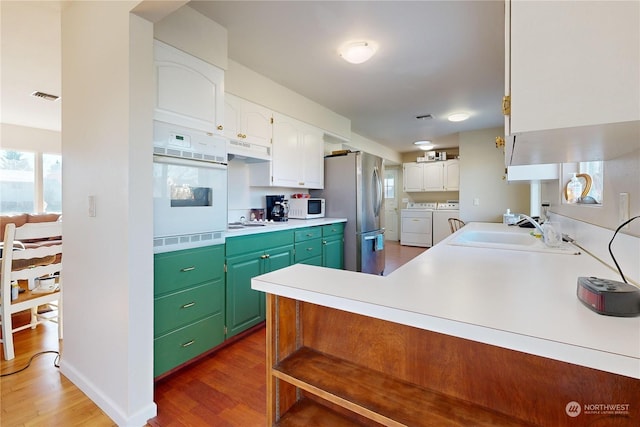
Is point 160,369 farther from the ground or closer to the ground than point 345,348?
closer to the ground

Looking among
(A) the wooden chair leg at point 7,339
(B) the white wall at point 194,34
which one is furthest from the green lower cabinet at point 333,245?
(A) the wooden chair leg at point 7,339

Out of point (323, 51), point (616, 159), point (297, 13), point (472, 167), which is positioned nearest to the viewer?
point (616, 159)

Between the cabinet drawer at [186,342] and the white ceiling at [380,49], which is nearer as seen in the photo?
the cabinet drawer at [186,342]

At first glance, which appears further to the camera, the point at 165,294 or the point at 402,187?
the point at 402,187

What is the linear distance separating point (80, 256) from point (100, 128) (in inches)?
31.6

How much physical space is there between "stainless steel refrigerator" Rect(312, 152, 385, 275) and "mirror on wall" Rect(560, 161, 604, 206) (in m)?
2.08

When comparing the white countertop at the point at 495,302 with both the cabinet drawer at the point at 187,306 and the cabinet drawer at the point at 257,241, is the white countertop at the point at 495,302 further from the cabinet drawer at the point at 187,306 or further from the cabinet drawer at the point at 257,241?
the cabinet drawer at the point at 257,241

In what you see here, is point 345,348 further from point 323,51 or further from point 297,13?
point 323,51

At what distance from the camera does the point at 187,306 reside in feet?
6.01

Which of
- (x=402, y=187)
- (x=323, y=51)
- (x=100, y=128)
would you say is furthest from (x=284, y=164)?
(x=402, y=187)

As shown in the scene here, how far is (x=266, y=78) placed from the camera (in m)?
2.94

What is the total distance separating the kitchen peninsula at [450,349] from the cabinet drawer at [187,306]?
43.5 inches

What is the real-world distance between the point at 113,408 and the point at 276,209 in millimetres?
2226

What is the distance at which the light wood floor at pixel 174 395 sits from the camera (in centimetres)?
144
